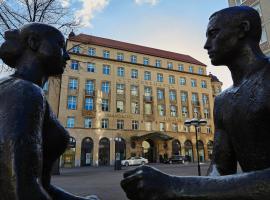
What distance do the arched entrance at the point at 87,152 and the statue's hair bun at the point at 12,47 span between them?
1402 inches

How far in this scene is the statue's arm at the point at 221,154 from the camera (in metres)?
1.28

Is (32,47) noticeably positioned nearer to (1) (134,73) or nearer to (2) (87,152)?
(2) (87,152)

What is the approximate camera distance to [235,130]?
1140 mm

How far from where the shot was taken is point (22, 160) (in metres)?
0.77

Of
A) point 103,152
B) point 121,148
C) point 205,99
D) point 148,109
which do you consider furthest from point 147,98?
point 205,99

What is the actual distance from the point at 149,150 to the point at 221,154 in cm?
4073

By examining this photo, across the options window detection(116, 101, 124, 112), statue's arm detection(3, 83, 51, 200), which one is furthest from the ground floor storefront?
statue's arm detection(3, 83, 51, 200)

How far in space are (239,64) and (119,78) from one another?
132 ft

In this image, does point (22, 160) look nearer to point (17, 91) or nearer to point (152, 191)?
point (17, 91)

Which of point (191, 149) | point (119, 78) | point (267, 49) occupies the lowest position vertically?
point (191, 149)

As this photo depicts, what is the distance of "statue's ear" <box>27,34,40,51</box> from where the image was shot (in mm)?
1172

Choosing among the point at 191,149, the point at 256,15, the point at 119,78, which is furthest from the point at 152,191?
Result: the point at 191,149

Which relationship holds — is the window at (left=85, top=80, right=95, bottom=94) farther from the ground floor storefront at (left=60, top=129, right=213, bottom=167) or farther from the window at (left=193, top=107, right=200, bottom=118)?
the window at (left=193, top=107, right=200, bottom=118)

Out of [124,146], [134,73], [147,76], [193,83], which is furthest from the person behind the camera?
[193,83]
